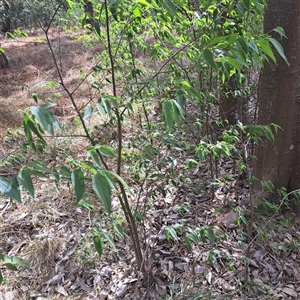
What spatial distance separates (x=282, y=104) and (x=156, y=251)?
1.47 m

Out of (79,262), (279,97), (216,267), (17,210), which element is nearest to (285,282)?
(216,267)

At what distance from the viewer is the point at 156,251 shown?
2047 mm

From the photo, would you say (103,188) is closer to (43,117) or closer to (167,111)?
(43,117)

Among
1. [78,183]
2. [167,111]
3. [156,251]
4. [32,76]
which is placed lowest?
[156,251]

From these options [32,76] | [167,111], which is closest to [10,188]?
[167,111]

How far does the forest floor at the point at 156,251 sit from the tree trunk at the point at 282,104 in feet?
1.14

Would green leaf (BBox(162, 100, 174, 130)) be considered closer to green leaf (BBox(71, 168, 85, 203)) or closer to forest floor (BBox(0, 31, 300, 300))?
green leaf (BBox(71, 168, 85, 203))

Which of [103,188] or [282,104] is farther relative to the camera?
[282,104]

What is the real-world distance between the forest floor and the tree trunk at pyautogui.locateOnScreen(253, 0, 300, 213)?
13.7 inches

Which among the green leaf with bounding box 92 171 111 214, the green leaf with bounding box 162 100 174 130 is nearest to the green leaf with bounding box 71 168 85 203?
the green leaf with bounding box 92 171 111 214

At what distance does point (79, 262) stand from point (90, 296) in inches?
11.1

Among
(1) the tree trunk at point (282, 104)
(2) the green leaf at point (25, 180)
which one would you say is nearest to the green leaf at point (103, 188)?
(2) the green leaf at point (25, 180)

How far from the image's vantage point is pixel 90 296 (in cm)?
177

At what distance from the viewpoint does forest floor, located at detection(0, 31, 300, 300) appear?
175 centimetres
